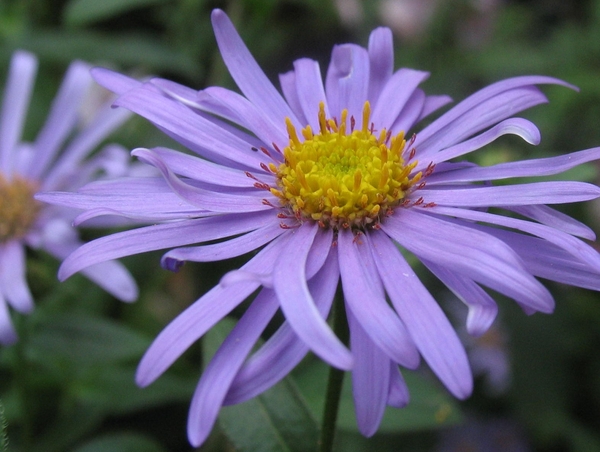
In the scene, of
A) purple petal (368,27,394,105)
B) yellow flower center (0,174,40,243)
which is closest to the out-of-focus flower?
→ yellow flower center (0,174,40,243)

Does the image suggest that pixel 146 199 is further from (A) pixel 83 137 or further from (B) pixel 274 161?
(A) pixel 83 137

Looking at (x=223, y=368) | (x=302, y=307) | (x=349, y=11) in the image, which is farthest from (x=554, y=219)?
(x=349, y=11)

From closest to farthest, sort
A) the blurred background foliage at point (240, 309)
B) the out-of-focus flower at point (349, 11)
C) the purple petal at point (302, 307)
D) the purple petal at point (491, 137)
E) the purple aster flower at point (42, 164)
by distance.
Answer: the purple petal at point (302, 307) → the purple petal at point (491, 137) → the blurred background foliage at point (240, 309) → the purple aster flower at point (42, 164) → the out-of-focus flower at point (349, 11)

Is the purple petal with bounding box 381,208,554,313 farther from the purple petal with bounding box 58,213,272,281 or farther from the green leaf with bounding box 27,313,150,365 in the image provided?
the green leaf with bounding box 27,313,150,365

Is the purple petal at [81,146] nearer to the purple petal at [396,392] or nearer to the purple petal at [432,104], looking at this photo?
the purple petal at [432,104]

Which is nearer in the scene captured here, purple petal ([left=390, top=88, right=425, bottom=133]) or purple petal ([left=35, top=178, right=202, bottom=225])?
purple petal ([left=35, top=178, right=202, bottom=225])

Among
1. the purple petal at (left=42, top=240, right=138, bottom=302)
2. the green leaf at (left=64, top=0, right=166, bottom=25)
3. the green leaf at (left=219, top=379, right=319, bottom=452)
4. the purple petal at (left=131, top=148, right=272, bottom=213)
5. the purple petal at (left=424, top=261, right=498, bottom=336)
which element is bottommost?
the green leaf at (left=219, top=379, right=319, bottom=452)

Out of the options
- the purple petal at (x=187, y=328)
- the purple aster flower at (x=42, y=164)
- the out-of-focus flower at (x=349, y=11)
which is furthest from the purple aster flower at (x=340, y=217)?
the out-of-focus flower at (x=349, y=11)

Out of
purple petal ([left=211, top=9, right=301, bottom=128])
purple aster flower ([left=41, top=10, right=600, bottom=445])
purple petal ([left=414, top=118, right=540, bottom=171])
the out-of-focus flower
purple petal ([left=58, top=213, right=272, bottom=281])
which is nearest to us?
purple aster flower ([left=41, top=10, right=600, bottom=445])
